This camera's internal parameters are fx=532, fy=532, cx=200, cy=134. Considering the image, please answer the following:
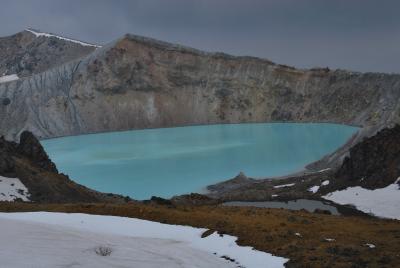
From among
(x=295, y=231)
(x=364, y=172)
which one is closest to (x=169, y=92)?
(x=364, y=172)

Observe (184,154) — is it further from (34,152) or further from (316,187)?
(34,152)

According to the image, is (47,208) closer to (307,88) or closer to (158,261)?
(158,261)

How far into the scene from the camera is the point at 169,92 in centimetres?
16288

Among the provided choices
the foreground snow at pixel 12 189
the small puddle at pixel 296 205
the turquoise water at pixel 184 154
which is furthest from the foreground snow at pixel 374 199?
the turquoise water at pixel 184 154

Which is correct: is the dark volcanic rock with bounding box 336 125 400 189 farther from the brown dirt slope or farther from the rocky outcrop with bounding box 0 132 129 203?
the rocky outcrop with bounding box 0 132 129 203

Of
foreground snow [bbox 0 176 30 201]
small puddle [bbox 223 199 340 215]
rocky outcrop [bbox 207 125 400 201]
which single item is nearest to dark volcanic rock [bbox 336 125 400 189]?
rocky outcrop [bbox 207 125 400 201]

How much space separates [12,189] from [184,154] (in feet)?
186

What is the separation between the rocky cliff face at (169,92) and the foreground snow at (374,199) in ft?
359

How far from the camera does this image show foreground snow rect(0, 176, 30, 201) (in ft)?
113

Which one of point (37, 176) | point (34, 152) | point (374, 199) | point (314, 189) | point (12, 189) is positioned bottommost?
point (314, 189)

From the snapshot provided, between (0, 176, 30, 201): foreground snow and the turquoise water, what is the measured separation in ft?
71.8

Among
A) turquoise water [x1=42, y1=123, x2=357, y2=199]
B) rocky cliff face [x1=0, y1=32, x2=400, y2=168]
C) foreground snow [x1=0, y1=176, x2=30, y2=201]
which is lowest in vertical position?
turquoise water [x1=42, y1=123, x2=357, y2=199]

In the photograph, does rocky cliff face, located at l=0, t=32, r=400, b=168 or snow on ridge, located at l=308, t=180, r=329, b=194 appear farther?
rocky cliff face, located at l=0, t=32, r=400, b=168

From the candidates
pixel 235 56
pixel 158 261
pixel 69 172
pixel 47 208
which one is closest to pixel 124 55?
pixel 235 56
